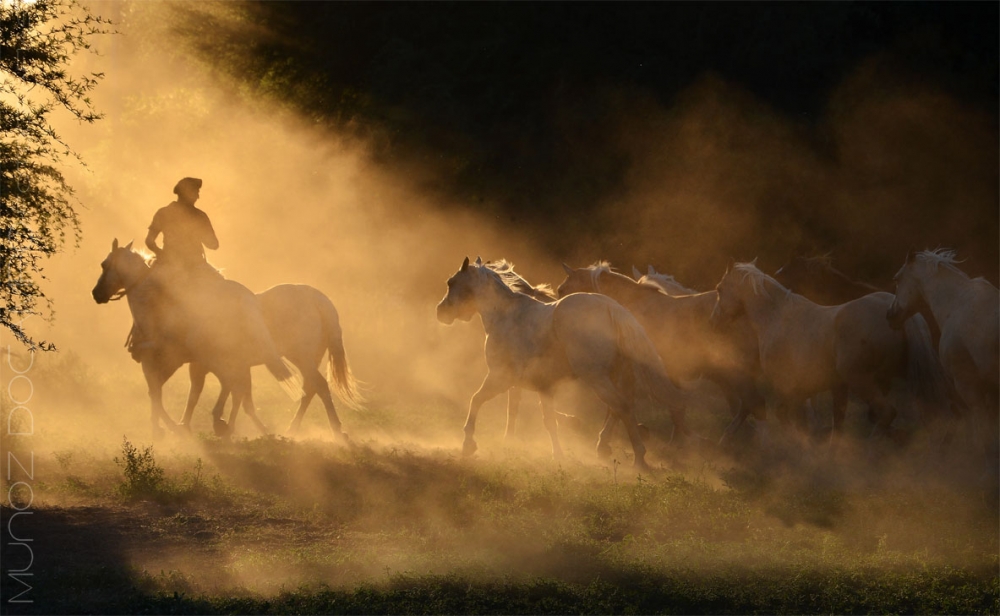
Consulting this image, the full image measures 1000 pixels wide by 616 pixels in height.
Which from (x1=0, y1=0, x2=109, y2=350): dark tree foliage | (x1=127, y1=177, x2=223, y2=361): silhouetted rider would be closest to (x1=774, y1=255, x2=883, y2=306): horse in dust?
(x1=127, y1=177, x2=223, y2=361): silhouetted rider

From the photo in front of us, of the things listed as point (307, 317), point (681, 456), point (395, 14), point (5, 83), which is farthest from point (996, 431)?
point (395, 14)

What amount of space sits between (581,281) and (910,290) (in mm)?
4982

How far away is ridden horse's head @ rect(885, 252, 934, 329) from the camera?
11586mm

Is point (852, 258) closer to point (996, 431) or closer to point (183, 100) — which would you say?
point (996, 431)

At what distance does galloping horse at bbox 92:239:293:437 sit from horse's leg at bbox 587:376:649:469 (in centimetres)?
403

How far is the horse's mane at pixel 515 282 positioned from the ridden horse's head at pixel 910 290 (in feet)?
14.0

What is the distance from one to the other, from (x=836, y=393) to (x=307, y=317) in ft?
22.8

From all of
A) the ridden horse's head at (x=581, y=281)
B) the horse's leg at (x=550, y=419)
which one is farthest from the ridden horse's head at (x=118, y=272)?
the ridden horse's head at (x=581, y=281)

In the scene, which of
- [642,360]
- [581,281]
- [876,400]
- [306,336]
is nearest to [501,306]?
[642,360]

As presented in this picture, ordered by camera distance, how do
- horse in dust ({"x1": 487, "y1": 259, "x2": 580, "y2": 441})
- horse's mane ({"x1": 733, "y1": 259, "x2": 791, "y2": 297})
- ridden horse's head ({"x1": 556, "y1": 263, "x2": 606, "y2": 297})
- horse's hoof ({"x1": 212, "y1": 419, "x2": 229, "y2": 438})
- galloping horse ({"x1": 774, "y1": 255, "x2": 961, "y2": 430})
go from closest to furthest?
horse's hoof ({"x1": 212, "y1": 419, "x2": 229, "y2": 438}) → horse's mane ({"x1": 733, "y1": 259, "x2": 791, "y2": 297}) → horse in dust ({"x1": 487, "y1": 259, "x2": 580, "y2": 441}) → ridden horse's head ({"x1": 556, "y1": 263, "x2": 606, "y2": 297}) → galloping horse ({"x1": 774, "y1": 255, "x2": 961, "y2": 430})

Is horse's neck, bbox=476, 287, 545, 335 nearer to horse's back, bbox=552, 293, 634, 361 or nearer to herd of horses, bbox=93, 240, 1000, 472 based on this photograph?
herd of horses, bbox=93, 240, 1000, 472

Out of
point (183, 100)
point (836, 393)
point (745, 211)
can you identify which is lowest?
point (836, 393)

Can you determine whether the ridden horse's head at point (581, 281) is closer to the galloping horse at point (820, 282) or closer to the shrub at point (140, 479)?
the galloping horse at point (820, 282)

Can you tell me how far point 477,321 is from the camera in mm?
24891
